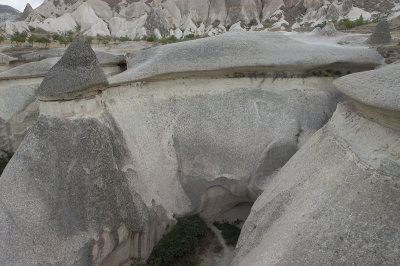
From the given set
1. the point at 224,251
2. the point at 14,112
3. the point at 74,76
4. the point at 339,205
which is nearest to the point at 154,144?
the point at 74,76

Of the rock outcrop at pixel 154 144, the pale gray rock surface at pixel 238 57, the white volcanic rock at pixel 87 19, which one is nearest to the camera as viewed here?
the rock outcrop at pixel 154 144

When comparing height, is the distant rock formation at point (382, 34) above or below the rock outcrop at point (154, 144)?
above

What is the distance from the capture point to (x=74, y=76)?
6.44m

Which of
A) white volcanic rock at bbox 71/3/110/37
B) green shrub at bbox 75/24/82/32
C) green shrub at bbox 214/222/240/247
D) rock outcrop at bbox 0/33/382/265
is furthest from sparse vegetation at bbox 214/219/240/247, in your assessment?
green shrub at bbox 75/24/82/32

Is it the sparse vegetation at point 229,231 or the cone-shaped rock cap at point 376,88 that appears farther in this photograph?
the sparse vegetation at point 229,231

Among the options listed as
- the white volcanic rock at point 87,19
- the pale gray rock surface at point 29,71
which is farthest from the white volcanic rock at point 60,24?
the pale gray rock surface at point 29,71

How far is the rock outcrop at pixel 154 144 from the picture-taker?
19.8 feet

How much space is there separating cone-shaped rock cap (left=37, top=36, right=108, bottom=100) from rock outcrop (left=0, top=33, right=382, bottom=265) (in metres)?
0.03

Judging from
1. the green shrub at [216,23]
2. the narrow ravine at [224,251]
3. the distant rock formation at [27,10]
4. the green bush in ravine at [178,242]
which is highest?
the distant rock formation at [27,10]

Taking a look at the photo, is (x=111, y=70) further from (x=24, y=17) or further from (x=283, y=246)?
(x=24, y=17)

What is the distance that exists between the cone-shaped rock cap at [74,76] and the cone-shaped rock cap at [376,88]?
5241mm

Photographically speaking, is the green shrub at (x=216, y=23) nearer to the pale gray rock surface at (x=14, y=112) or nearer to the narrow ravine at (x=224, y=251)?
the pale gray rock surface at (x=14, y=112)

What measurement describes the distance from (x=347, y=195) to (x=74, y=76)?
19.1 feet

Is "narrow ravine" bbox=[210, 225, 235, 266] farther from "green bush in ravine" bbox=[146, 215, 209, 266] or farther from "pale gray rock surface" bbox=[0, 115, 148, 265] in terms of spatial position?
"pale gray rock surface" bbox=[0, 115, 148, 265]
